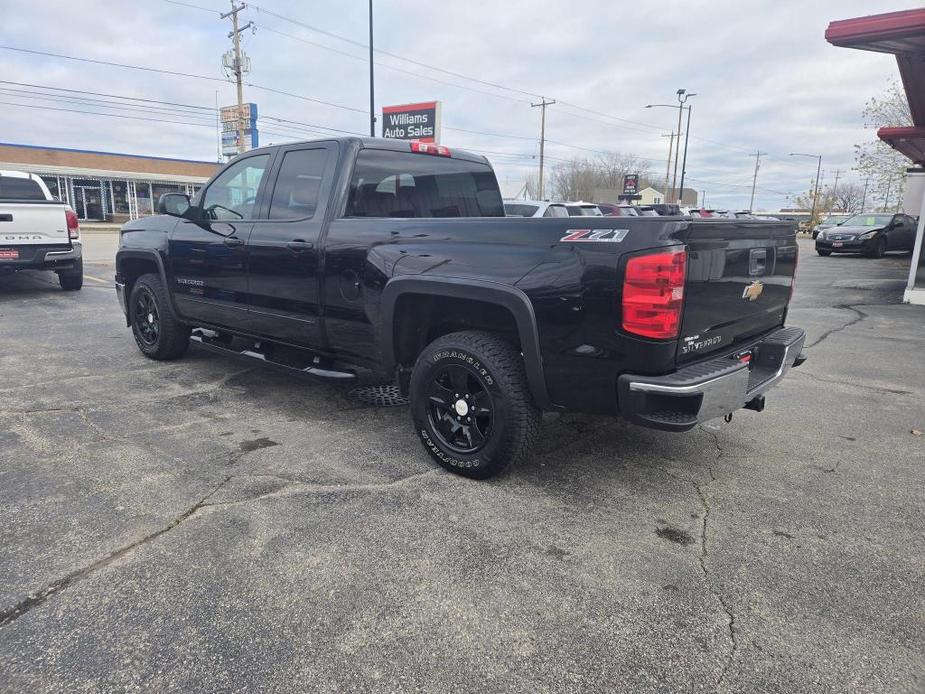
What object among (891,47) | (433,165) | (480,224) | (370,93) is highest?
(370,93)

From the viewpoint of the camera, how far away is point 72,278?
35.0 ft

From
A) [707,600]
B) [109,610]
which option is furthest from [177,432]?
[707,600]

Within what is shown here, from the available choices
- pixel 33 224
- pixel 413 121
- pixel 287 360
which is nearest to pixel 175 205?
pixel 287 360

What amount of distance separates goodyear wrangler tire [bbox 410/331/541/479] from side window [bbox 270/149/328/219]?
1.46m

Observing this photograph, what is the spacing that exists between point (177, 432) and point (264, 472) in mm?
1033

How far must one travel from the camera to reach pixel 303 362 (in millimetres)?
4484

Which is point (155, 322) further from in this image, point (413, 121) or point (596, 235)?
point (413, 121)

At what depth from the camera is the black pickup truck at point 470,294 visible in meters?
2.83

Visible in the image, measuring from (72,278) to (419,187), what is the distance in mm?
8868

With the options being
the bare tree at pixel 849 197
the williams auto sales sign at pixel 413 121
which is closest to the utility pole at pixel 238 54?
the williams auto sales sign at pixel 413 121

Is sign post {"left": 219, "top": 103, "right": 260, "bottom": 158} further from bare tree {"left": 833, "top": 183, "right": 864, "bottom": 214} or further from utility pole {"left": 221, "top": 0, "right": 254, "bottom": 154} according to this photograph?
bare tree {"left": 833, "top": 183, "right": 864, "bottom": 214}

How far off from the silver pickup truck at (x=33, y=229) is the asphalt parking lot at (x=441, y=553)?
19.1ft

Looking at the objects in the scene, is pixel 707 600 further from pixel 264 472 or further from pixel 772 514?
pixel 264 472

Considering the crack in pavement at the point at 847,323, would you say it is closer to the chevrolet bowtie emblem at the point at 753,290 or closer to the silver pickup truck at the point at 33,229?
the chevrolet bowtie emblem at the point at 753,290
